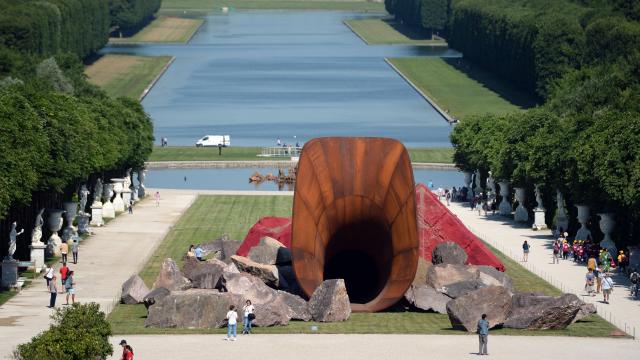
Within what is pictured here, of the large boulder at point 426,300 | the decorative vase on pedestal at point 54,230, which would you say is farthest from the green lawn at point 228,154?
the large boulder at point 426,300

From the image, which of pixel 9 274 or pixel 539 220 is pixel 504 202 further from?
pixel 9 274

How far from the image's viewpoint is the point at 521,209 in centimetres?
10675

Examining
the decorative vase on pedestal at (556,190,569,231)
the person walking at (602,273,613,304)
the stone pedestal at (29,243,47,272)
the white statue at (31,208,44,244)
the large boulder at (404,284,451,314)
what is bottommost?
the decorative vase on pedestal at (556,190,569,231)

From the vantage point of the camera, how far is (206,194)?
394 ft

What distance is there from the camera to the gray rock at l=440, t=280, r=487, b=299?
67.1 meters

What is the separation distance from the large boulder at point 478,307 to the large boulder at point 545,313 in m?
0.57

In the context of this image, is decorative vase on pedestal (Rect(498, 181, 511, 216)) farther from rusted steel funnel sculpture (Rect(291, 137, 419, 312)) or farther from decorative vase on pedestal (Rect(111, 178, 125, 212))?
rusted steel funnel sculpture (Rect(291, 137, 419, 312))

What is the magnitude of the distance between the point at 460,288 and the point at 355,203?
18.7ft

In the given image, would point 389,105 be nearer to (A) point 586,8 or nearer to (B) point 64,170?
(A) point 586,8

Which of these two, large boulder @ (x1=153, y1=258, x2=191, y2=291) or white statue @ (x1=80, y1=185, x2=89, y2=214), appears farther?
white statue @ (x1=80, y1=185, x2=89, y2=214)

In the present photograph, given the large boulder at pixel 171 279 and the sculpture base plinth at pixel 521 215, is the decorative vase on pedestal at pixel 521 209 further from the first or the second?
the large boulder at pixel 171 279

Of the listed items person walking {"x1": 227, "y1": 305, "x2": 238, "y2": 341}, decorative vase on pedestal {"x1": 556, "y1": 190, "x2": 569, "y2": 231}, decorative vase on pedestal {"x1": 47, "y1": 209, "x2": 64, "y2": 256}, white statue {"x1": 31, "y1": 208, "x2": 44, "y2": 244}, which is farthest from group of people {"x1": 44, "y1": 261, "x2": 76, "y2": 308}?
decorative vase on pedestal {"x1": 556, "y1": 190, "x2": 569, "y2": 231}

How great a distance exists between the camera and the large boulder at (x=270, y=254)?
233ft

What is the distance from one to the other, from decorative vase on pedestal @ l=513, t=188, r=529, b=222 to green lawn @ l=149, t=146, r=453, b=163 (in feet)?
105
